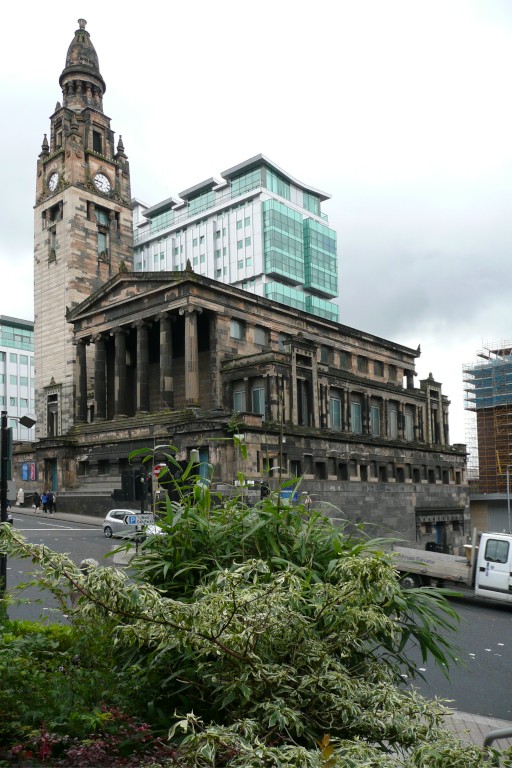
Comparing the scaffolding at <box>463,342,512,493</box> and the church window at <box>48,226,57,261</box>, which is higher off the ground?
the church window at <box>48,226,57,261</box>

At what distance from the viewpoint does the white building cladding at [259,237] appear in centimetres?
Result: 9519

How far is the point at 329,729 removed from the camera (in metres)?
4.45

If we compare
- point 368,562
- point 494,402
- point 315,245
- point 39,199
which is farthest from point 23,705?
point 315,245

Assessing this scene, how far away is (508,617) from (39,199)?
2220 inches

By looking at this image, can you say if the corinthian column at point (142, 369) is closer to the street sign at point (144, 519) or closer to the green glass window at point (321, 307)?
the street sign at point (144, 519)

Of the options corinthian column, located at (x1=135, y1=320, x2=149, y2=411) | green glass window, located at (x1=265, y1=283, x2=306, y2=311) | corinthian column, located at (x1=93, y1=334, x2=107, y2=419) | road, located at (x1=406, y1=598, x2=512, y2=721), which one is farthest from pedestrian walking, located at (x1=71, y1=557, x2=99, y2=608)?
green glass window, located at (x1=265, y1=283, x2=306, y2=311)

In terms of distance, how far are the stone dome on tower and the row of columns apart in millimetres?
23808

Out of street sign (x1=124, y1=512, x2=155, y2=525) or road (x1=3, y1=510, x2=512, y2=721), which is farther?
road (x1=3, y1=510, x2=512, y2=721)

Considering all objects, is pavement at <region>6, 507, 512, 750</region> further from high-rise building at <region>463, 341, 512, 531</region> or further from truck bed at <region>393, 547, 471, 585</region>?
high-rise building at <region>463, 341, 512, 531</region>

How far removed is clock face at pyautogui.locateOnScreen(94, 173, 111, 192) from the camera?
60731mm

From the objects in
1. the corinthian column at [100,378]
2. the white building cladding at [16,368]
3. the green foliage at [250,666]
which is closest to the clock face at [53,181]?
the corinthian column at [100,378]

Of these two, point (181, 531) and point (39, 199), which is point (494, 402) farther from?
point (181, 531)

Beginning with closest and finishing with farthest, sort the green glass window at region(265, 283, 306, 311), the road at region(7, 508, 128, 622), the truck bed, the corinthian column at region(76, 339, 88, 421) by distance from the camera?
the road at region(7, 508, 128, 622), the truck bed, the corinthian column at region(76, 339, 88, 421), the green glass window at region(265, 283, 306, 311)

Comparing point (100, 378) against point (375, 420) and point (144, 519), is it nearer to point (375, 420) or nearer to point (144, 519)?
point (375, 420)
